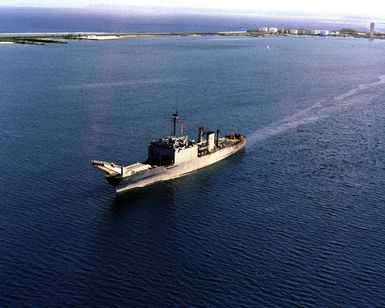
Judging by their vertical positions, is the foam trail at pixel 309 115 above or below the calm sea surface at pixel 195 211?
above

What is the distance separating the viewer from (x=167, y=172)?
287 ft

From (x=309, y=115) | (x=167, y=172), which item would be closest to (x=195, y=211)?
(x=167, y=172)

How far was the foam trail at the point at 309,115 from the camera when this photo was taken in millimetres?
114938

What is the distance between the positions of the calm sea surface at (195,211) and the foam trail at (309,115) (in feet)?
2.07

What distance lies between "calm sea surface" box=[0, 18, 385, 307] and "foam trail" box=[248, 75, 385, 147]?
632 millimetres

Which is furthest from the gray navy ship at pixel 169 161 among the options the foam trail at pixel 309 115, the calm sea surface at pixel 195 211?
the foam trail at pixel 309 115

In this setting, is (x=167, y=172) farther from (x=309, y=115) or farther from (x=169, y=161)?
(x=309, y=115)

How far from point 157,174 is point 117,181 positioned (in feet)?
27.0

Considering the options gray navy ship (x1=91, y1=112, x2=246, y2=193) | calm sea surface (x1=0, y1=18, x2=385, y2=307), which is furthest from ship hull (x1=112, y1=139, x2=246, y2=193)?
calm sea surface (x1=0, y1=18, x2=385, y2=307)

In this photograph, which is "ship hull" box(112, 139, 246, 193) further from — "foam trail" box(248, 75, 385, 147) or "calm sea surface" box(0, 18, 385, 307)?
"foam trail" box(248, 75, 385, 147)

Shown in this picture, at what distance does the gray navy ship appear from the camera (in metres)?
80.4

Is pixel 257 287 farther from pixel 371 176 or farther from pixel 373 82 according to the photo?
pixel 373 82

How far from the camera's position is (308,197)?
262 feet

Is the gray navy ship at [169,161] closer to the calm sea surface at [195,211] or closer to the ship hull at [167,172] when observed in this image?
the ship hull at [167,172]
